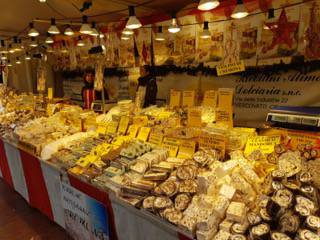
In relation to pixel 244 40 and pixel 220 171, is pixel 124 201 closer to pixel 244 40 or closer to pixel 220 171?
pixel 220 171

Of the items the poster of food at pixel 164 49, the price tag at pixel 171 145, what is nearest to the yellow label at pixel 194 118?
the price tag at pixel 171 145

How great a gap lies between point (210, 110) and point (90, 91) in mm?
2219

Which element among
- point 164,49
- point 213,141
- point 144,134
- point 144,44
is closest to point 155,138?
point 144,134

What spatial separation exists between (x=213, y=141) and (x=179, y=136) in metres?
0.30

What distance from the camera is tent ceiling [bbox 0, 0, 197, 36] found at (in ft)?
15.5

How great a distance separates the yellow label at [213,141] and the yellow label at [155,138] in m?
0.42

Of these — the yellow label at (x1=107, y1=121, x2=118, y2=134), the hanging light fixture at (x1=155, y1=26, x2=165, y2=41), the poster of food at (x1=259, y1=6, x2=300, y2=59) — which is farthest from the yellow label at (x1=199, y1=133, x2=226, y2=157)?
the hanging light fixture at (x1=155, y1=26, x2=165, y2=41)

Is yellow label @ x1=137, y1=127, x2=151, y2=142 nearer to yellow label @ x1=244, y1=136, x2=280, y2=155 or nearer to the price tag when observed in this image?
the price tag

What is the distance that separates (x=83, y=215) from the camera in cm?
227

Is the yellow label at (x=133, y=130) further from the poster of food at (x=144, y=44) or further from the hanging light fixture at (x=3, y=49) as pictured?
the hanging light fixture at (x=3, y=49)

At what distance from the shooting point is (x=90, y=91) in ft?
13.8

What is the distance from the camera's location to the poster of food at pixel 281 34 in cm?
323

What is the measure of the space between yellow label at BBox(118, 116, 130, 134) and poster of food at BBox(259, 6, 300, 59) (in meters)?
2.21

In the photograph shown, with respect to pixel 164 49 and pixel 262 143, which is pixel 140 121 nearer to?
pixel 262 143
